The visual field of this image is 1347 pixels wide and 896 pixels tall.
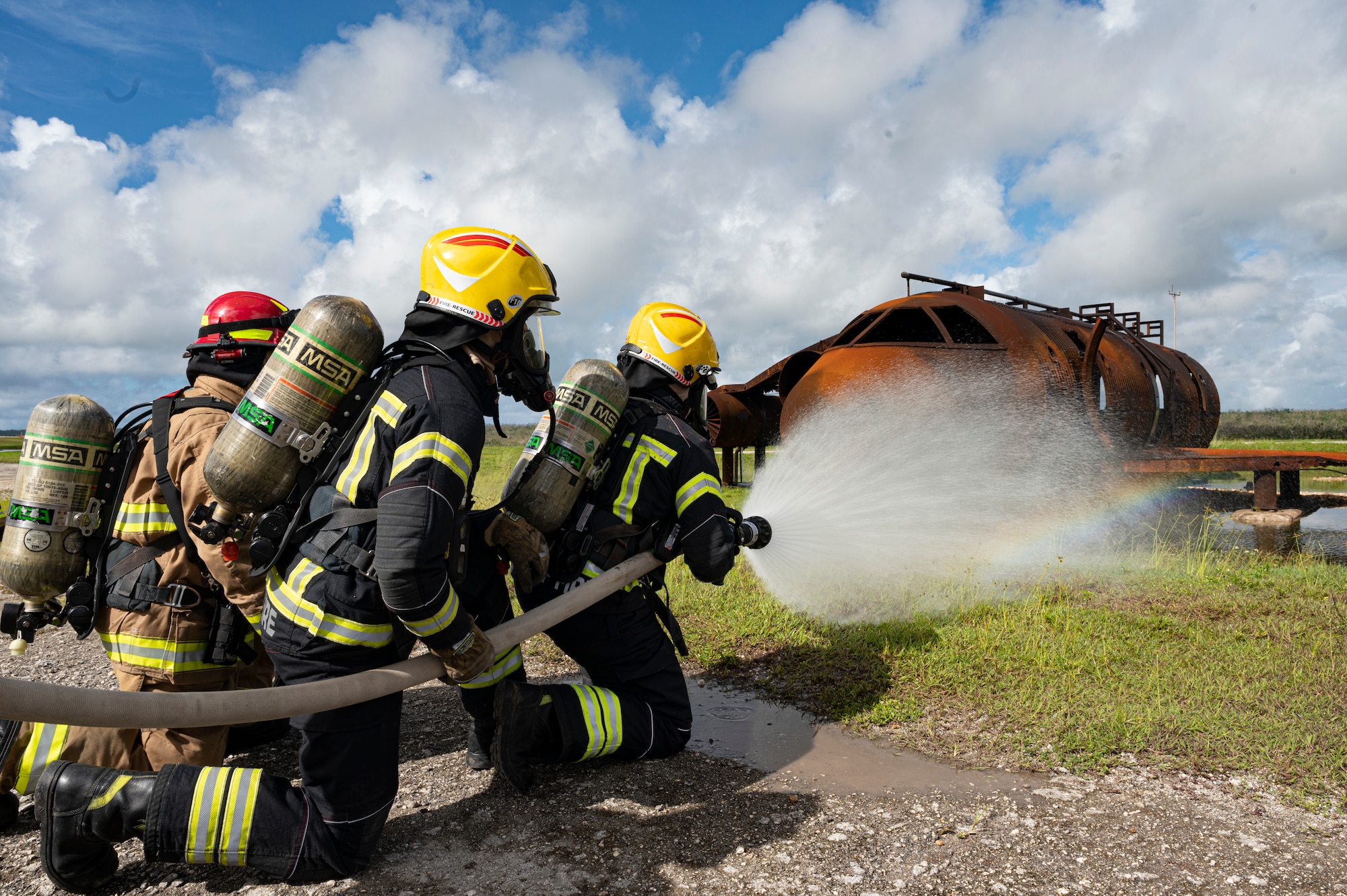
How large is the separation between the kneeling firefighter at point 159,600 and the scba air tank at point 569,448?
3.61 ft

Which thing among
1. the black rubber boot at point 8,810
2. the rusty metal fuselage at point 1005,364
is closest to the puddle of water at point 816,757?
the black rubber boot at point 8,810

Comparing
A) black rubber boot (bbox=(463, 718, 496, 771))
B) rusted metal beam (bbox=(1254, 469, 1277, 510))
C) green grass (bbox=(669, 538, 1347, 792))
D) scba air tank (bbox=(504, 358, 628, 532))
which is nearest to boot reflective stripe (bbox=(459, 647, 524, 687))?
black rubber boot (bbox=(463, 718, 496, 771))

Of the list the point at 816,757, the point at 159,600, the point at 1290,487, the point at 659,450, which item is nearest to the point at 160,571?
the point at 159,600

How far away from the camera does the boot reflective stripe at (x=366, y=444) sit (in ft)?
8.61

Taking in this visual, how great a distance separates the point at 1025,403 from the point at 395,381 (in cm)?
710

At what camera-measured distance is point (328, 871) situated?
2.65 m

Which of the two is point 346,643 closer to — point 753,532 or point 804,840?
point 804,840

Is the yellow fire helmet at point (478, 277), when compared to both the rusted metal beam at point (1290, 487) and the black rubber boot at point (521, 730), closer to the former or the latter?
the black rubber boot at point (521, 730)

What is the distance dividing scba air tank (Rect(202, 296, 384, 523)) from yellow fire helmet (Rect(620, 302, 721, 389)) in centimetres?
162

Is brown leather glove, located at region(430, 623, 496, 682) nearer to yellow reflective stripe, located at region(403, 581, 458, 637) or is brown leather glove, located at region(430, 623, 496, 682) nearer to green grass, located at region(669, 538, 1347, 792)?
yellow reflective stripe, located at region(403, 581, 458, 637)

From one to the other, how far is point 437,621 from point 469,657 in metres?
0.25

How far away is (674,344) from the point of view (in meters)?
4.06

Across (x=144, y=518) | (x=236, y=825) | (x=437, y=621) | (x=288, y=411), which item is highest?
(x=288, y=411)

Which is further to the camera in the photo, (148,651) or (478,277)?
(148,651)
